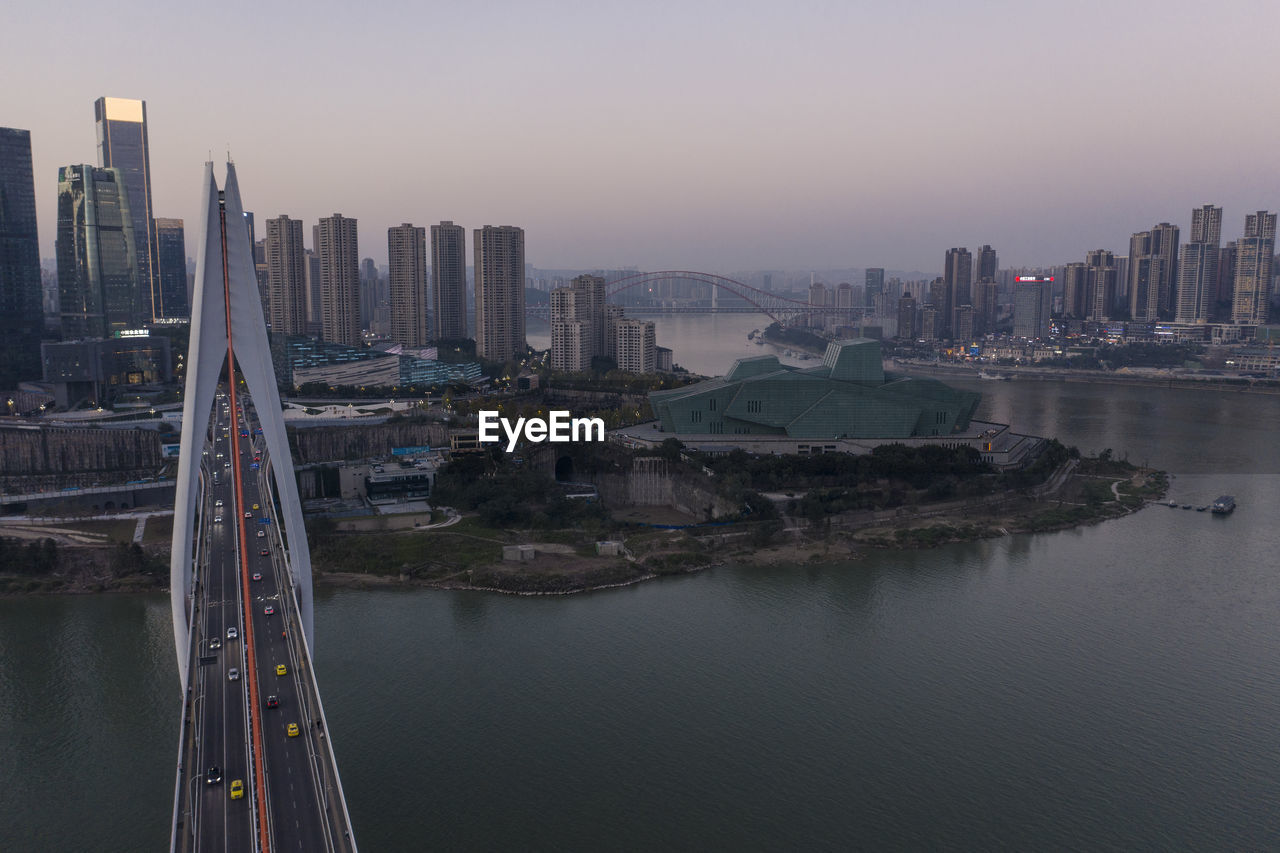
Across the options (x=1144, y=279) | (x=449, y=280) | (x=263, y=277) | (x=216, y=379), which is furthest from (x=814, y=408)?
(x=1144, y=279)

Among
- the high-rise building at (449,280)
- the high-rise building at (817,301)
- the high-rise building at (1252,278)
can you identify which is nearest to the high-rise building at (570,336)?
the high-rise building at (449,280)

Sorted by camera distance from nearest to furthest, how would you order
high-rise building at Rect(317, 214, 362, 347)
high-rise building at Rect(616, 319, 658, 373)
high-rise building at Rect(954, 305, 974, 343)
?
high-rise building at Rect(616, 319, 658, 373)
high-rise building at Rect(317, 214, 362, 347)
high-rise building at Rect(954, 305, 974, 343)

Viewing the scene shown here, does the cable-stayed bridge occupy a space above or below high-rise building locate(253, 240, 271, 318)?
below

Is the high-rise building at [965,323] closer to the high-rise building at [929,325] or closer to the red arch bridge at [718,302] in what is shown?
the high-rise building at [929,325]

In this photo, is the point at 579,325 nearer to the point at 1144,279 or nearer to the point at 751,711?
the point at 751,711

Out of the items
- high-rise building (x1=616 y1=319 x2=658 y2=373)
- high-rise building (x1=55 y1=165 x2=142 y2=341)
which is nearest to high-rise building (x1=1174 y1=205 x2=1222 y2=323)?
high-rise building (x1=616 y1=319 x2=658 y2=373)

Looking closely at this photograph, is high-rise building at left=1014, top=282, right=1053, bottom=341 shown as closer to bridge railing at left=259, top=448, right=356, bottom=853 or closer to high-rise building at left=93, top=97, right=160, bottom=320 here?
high-rise building at left=93, top=97, right=160, bottom=320
